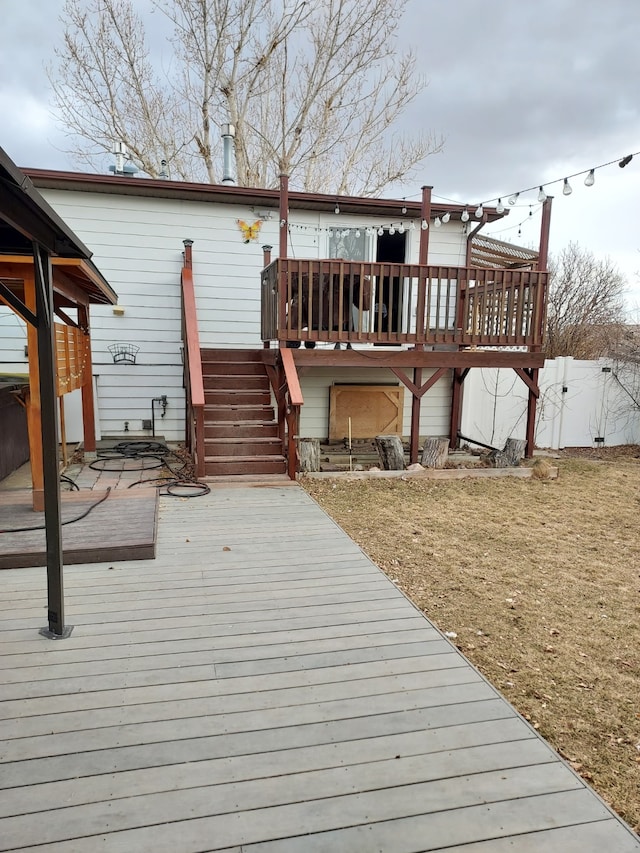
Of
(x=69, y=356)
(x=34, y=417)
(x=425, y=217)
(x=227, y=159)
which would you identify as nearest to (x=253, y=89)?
(x=227, y=159)

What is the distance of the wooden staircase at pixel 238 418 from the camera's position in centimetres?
621

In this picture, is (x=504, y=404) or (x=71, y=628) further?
(x=504, y=404)

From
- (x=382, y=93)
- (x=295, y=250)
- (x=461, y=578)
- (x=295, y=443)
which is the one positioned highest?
(x=382, y=93)

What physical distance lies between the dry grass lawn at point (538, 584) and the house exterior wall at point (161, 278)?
10.5ft

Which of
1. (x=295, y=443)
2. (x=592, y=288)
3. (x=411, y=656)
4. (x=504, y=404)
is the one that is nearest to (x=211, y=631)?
(x=411, y=656)

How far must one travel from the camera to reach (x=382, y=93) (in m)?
15.0

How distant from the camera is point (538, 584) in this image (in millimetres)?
3748

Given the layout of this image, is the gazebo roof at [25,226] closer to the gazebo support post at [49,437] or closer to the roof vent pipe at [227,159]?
the gazebo support post at [49,437]

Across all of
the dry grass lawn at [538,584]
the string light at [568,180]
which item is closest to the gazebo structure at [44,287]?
the dry grass lawn at [538,584]

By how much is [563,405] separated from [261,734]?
354 inches

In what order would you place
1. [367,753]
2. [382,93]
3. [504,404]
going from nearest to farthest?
[367,753]
[504,404]
[382,93]

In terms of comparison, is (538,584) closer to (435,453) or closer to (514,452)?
(435,453)

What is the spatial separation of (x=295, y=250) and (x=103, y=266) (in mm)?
2789

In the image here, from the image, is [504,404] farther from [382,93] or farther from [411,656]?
[382,93]
